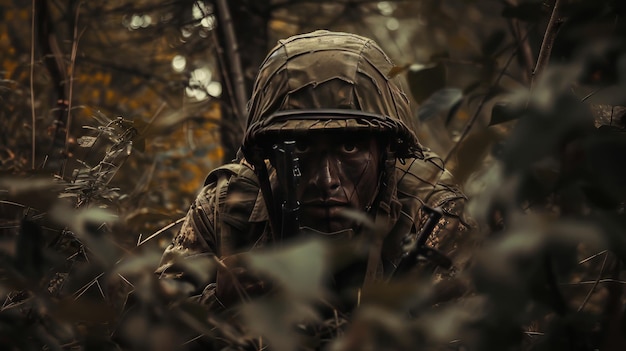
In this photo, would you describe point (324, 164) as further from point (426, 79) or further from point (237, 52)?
point (237, 52)

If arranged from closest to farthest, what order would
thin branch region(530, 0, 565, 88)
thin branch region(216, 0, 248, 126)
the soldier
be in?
thin branch region(530, 0, 565, 88) → the soldier → thin branch region(216, 0, 248, 126)

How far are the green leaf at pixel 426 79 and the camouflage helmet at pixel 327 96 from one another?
707 millimetres

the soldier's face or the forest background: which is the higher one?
the forest background

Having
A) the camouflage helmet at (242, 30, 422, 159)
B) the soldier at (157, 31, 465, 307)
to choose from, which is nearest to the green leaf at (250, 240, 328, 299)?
the soldier at (157, 31, 465, 307)

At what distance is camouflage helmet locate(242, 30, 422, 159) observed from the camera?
236 cm

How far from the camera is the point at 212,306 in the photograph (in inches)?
99.3

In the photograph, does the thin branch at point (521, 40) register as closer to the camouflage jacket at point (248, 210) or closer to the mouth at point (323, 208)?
the camouflage jacket at point (248, 210)

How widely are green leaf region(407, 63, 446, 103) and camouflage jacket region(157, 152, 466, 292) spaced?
0.92 m

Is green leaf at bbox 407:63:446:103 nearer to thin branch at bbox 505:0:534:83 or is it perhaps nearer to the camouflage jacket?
thin branch at bbox 505:0:534:83

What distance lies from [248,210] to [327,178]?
1.34 feet

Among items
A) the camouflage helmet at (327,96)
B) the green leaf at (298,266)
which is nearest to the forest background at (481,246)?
the green leaf at (298,266)

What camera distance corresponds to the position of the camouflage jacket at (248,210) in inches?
101

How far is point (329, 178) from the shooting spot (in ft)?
7.79

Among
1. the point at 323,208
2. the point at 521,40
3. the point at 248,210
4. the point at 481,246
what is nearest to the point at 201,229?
the point at 248,210
